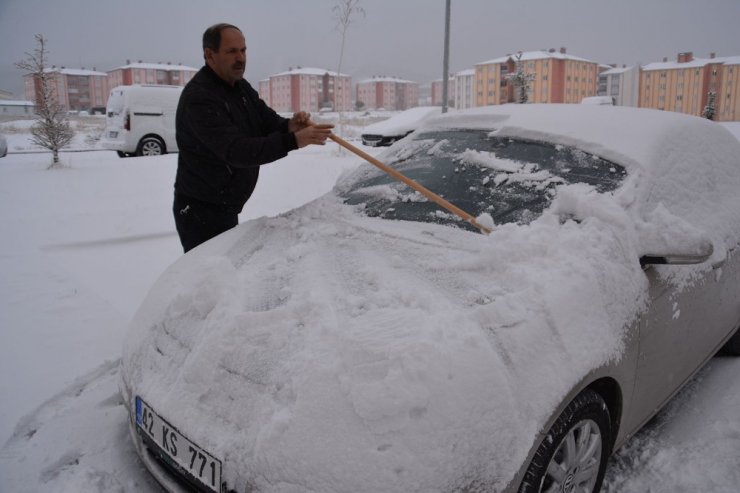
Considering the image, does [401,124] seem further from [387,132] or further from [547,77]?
[547,77]

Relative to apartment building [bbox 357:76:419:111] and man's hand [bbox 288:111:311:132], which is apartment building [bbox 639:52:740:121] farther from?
man's hand [bbox 288:111:311:132]

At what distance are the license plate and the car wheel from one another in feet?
2.93

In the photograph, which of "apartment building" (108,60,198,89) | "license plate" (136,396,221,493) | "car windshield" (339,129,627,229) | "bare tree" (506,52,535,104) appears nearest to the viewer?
"license plate" (136,396,221,493)

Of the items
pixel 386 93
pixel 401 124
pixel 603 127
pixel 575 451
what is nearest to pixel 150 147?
pixel 401 124

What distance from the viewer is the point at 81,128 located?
31.4 meters

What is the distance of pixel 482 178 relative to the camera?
262 centimetres

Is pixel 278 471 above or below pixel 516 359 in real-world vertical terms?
below

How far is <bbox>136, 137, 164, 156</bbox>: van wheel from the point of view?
12.4 metres

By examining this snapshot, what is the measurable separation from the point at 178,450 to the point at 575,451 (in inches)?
50.8

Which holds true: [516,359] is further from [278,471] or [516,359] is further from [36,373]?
[36,373]

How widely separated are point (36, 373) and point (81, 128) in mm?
33298

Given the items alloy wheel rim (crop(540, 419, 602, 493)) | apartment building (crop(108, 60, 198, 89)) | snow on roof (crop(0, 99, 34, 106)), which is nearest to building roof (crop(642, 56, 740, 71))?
apartment building (crop(108, 60, 198, 89))

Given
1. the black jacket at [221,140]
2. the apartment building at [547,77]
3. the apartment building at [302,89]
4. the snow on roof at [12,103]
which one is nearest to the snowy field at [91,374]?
the black jacket at [221,140]

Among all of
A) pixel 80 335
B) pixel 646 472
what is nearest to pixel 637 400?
pixel 646 472
